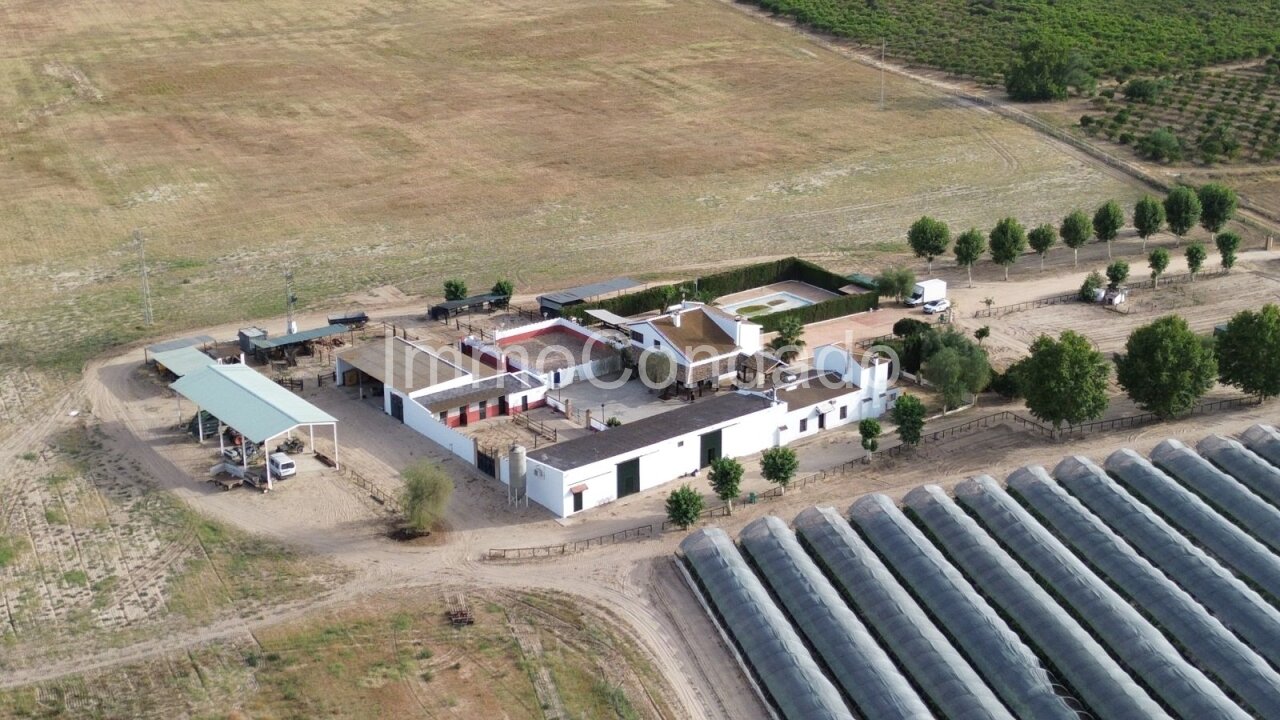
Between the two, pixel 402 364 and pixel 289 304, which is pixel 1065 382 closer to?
pixel 402 364

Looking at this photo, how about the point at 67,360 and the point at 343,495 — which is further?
the point at 67,360

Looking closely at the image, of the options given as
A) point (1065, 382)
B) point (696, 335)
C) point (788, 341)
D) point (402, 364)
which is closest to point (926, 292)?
point (788, 341)

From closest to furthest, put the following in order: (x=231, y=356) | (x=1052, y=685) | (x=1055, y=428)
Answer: (x=1052, y=685), (x=1055, y=428), (x=231, y=356)

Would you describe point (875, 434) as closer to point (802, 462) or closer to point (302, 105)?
point (802, 462)

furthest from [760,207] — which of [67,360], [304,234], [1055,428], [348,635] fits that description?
[348,635]

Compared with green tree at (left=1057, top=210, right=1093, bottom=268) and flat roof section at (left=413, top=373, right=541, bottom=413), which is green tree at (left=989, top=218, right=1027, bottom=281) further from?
flat roof section at (left=413, top=373, right=541, bottom=413)

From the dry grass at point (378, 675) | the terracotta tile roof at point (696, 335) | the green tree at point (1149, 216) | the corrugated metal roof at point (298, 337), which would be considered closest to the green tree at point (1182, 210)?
the green tree at point (1149, 216)
